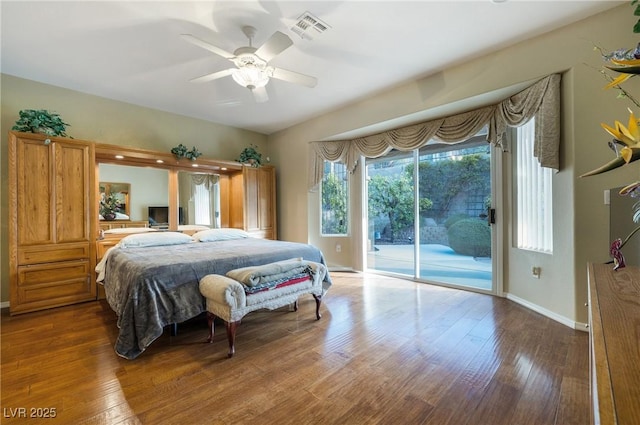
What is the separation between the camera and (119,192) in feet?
13.1

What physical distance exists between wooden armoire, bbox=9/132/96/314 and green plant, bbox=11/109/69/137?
0.30 feet

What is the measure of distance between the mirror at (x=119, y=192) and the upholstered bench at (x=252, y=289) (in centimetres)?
246

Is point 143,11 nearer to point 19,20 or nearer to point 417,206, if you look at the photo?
point 19,20

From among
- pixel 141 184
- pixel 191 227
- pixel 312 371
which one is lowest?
pixel 312 371

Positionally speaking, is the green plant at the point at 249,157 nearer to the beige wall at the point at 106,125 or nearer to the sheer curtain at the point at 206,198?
the beige wall at the point at 106,125

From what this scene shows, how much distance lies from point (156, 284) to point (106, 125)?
3.01m

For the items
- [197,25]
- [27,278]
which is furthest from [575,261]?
[27,278]

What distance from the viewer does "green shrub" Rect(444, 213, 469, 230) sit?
3937mm

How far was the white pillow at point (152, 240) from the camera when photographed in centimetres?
341

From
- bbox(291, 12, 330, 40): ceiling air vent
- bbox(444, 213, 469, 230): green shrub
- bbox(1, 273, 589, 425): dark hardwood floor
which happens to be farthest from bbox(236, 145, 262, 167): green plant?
bbox(444, 213, 469, 230): green shrub

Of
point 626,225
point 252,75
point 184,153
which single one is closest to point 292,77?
point 252,75

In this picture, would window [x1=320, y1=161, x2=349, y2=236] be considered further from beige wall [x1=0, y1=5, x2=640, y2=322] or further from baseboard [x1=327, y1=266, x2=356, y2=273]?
baseboard [x1=327, y1=266, x2=356, y2=273]

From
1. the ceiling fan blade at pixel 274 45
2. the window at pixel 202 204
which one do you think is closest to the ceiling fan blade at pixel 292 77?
the ceiling fan blade at pixel 274 45

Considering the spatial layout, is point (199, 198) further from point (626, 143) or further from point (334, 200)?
point (626, 143)
